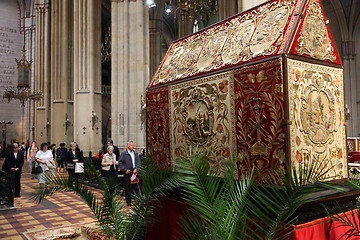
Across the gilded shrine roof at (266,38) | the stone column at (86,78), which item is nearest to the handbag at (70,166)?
the stone column at (86,78)

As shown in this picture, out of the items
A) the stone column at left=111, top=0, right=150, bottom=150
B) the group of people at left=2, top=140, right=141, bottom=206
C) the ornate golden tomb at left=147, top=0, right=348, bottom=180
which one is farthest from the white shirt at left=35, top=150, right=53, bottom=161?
the ornate golden tomb at left=147, top=0, right=348, bottom=180

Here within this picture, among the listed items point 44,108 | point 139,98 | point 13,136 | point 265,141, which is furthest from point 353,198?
point 13,136

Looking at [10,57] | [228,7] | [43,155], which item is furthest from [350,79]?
[10,57]

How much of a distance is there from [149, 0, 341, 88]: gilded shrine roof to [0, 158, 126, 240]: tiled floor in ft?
11.6

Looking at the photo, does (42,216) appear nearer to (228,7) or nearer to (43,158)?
(43,158)

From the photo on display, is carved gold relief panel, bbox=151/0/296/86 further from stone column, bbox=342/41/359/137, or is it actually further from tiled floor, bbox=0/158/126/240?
stone column, bbox=342/41/359/137

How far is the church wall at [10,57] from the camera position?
98.0 ft

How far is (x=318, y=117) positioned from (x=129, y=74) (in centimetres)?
1114

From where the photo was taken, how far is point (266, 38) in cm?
249

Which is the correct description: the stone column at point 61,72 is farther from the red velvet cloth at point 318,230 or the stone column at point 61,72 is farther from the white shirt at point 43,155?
the red velvet cloth at point 318,230

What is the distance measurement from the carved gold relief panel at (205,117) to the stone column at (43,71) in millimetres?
21333

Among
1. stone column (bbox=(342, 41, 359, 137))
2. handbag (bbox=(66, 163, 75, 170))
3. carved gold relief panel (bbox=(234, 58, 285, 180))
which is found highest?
stone column (bbox=(342, 41, 359, 137))

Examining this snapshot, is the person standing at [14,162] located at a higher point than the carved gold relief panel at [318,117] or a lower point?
lower

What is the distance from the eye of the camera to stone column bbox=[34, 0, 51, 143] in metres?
22.4
